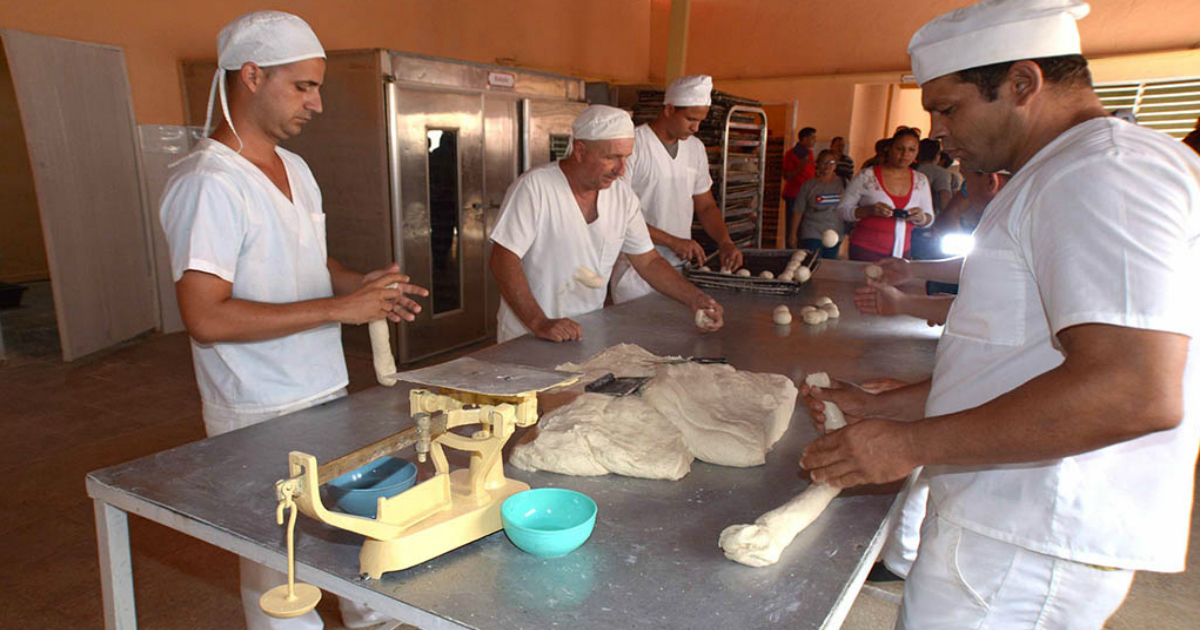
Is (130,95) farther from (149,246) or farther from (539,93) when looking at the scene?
(539,93)

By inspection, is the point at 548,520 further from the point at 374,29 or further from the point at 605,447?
the point at 374,29

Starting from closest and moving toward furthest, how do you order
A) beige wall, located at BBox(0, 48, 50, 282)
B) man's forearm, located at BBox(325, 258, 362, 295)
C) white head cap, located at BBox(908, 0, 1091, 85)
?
white head cap, located at BBox(908, 0, 1091, 85) < man's forearm, located at BBox(325, 258, 362, 295) < beige wall, located at BBox(0, 48, 50, 282)

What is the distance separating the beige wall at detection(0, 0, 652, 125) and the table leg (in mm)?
5378

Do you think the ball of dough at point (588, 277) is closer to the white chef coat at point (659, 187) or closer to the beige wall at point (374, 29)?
the white chef coat at point (659, 187)

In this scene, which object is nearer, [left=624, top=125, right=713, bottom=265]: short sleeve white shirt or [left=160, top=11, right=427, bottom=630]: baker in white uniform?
[left=160, top=11, right=427, bottom=630]: baker in white uniform

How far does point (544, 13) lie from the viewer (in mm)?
9414

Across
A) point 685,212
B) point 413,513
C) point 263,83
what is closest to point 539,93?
point 685,212

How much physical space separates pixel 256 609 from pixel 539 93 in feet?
17.8

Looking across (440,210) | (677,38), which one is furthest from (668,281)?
(677,38)

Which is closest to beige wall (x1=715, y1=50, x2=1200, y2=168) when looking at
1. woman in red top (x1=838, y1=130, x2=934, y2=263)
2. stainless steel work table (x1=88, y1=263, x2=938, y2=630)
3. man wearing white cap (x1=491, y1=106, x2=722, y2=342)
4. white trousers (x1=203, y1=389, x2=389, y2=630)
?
woman in red top (x1=838, y1=130, x2=934, y2=263)

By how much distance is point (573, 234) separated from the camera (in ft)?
9.89

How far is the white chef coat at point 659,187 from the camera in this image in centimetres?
399

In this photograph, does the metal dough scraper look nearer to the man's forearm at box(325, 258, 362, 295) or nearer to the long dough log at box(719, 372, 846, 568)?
the long dough log at box(719, 372, 846, 568)

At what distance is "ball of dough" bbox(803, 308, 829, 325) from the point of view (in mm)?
2984
